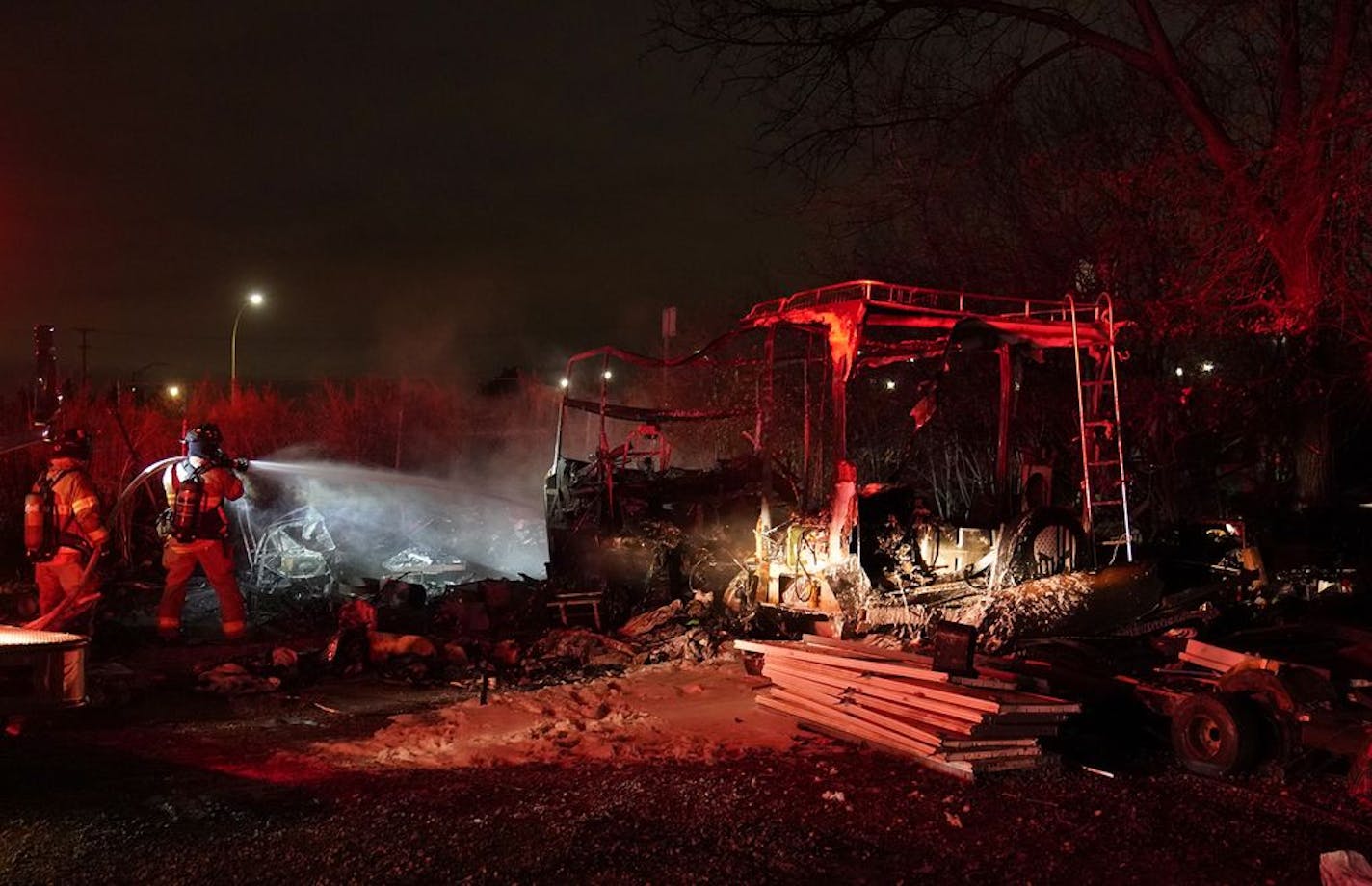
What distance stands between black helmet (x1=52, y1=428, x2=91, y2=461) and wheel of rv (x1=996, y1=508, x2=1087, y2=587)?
8.20 meters

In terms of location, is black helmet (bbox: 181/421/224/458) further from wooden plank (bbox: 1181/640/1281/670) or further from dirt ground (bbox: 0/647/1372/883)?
wooden plank (bbox: 1181/640/1281/670)

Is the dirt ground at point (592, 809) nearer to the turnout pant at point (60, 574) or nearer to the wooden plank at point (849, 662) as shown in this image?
the wooden plank at point (849, 662)

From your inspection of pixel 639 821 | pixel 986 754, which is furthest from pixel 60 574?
pixel 986 754

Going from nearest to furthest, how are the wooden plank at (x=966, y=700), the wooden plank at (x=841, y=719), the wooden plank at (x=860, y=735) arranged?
the wooden plank at (x=860, y=735) < the wooden plank at (x=966, y=700) < the wooden plank at (x=841, y=719)

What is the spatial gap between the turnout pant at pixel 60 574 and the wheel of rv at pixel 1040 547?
319 inches

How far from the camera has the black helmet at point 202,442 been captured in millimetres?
9711

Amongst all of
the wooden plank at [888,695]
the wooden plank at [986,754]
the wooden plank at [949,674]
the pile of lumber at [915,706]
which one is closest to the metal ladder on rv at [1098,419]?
the wooden plank at [949,674]

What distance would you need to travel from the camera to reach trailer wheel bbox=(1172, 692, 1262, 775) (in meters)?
5.91

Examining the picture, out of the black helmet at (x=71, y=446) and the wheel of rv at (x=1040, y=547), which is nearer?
the black helmet at (x=71, y=446)

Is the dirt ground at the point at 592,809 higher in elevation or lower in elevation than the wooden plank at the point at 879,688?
lower

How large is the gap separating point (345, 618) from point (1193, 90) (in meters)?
10.7

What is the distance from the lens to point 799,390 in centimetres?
1895

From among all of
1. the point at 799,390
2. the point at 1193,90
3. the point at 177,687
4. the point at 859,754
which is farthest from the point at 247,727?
the point at 799,390

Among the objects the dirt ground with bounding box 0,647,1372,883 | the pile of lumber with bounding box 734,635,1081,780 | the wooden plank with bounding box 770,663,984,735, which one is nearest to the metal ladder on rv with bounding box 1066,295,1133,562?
the pile of lumber with bounding box 734,635,1081,780
